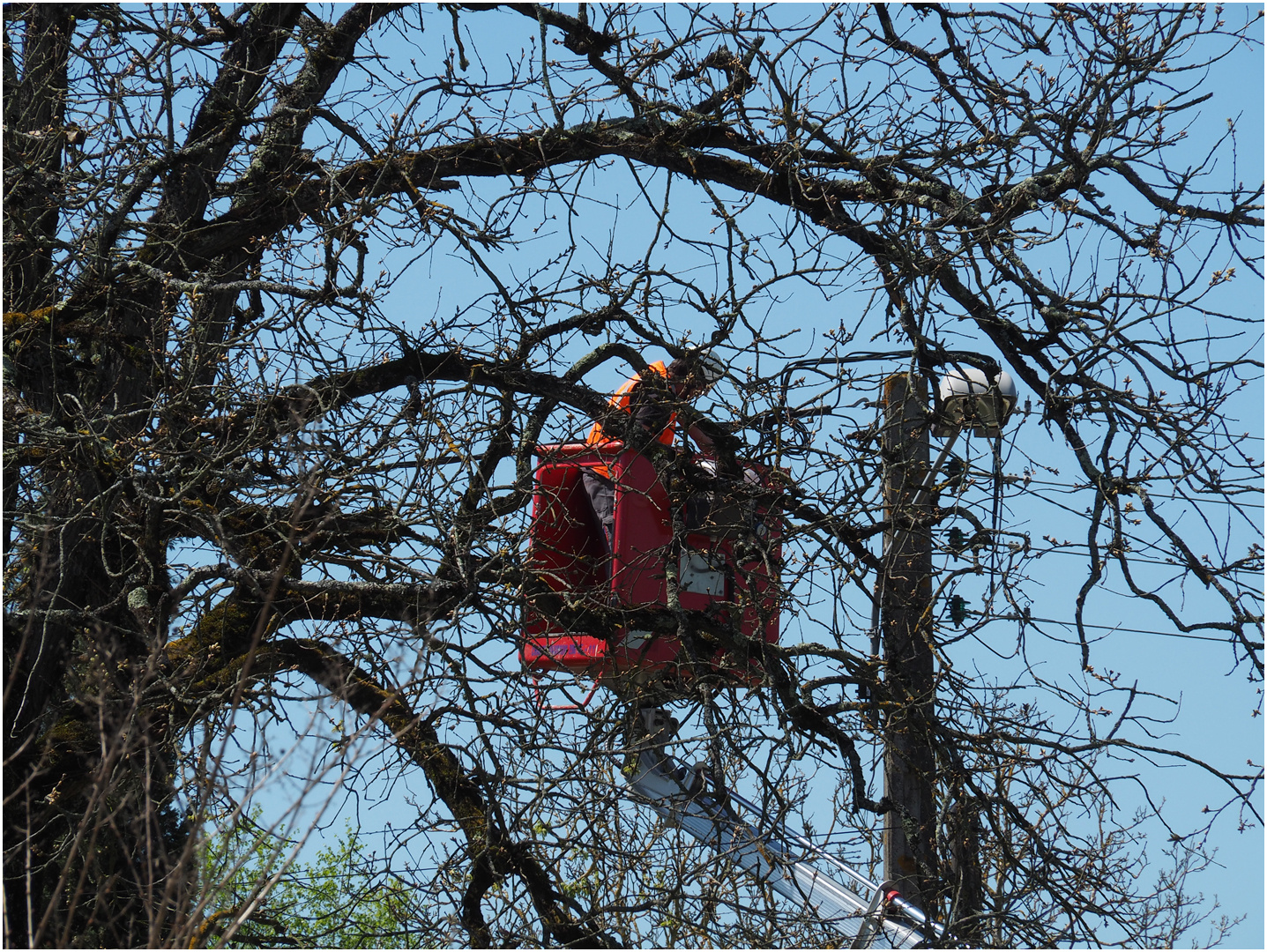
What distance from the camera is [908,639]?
5566mm

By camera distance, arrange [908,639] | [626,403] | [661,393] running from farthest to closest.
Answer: [626,403] → [661,393] → [908,639]

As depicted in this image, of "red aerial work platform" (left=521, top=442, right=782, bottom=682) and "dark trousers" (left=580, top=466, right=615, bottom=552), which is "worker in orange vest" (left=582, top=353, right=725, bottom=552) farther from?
"dark trousers" (left=580, top=466, right=615, bottom=552)

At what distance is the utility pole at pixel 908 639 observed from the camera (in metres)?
5.27

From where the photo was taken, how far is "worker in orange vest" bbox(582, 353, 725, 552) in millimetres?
5633

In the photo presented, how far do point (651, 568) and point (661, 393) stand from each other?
96cm

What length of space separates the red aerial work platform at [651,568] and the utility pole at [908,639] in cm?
54

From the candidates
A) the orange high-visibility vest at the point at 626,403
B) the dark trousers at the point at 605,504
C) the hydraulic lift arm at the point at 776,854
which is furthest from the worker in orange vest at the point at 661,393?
the hydraulic lift arm at the point at 776,854

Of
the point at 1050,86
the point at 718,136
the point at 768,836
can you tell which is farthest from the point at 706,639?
the point at 1050,86

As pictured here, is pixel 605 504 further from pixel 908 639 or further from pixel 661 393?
pixel 908 639

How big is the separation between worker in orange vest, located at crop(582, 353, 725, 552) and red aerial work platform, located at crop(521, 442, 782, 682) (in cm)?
12

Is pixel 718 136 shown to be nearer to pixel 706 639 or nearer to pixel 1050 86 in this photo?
pixel 1050 86

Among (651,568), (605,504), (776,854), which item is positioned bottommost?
(776,854)

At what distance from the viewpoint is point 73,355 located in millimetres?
6473

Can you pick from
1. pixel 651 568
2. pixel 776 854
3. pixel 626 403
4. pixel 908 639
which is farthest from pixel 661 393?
pixel 776 854
